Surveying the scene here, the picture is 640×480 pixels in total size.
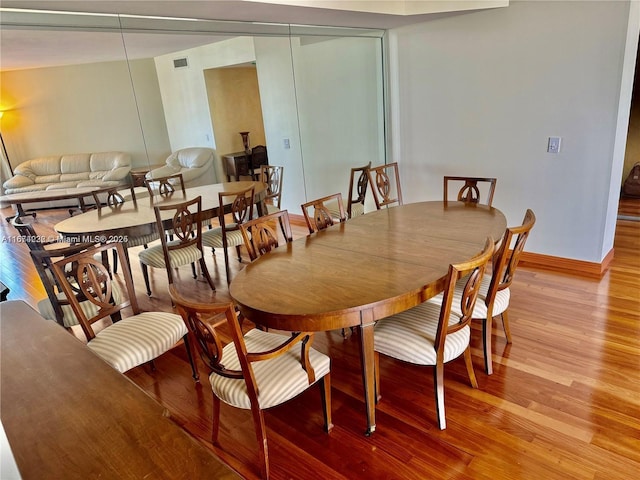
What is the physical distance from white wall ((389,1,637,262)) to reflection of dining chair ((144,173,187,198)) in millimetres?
2505

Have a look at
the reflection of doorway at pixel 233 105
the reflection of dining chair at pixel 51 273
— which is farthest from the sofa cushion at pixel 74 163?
the reflection of doorway at pixel 233 105

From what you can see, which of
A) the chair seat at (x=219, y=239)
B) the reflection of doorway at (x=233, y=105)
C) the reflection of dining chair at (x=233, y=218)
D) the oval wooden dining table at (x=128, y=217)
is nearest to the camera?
the oval wooden dining table at (x=128, y=217)

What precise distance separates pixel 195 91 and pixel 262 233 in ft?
4.63

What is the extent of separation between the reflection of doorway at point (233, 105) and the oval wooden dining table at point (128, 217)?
384 millimetres

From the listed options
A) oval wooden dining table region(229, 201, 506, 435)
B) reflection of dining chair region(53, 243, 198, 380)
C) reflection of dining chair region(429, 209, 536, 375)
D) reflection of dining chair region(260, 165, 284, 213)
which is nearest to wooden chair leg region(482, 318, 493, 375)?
reflection of dining chair region(429, 209, 536, 375)

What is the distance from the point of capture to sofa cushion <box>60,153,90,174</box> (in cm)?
268

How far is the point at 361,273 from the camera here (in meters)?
1.99

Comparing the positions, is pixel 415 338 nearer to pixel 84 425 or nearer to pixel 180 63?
pixel 84 425

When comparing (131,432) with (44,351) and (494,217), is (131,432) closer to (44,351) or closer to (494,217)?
(44,351)

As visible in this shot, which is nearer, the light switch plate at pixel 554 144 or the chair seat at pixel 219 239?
the light switch plate at pixel 554 144

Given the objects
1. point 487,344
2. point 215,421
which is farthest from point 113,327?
point 487,344

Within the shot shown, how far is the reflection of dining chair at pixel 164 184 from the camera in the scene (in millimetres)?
3182

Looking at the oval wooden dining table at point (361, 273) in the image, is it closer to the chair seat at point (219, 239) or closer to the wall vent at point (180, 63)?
the chair seat at point (219, 239)

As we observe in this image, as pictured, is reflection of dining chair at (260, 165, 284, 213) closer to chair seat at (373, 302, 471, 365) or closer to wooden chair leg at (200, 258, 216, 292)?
wooden chair leg at (200, 258, 216, 292)
